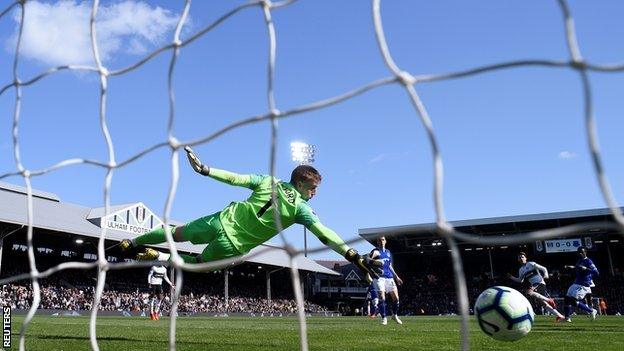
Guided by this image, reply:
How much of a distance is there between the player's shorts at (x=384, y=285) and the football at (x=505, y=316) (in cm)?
908

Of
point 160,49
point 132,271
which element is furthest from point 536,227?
point 160,49

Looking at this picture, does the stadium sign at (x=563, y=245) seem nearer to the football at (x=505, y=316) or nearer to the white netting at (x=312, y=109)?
the football at (x=505, y=316)

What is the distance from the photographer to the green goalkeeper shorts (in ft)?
18.0

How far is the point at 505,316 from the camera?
15.3 ft

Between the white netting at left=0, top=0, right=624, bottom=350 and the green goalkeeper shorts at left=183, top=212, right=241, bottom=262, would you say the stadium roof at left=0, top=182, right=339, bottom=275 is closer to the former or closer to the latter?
the green goalkeeper shorts at left=183, top=212, right=241, bottom=262

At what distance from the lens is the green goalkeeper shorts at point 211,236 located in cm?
549

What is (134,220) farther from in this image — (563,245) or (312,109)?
(312,109)

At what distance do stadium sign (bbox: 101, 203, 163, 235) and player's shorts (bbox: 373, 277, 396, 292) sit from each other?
17.9 m

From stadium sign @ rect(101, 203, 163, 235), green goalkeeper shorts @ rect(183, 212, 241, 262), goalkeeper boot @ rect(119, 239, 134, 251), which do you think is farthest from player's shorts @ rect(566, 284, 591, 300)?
stadium sign @ rect(101, 203, 163, 235)

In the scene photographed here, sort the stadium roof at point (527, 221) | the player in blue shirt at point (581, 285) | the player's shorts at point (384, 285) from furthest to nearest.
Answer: the stadium roof at point (527, 221) → the player's shorts at point (384, 285) → the player in blue shirt at point (581, 285)

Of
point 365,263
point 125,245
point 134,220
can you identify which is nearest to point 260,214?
point 365,263

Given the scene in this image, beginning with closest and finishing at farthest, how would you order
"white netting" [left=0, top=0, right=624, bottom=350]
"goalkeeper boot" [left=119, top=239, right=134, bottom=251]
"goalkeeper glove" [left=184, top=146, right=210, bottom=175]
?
1. "white netting" [left=0, top=0, right=624, bottom=350]
2. "goalkeeper glove" [left=184, top=146, right=210, bottom=175]
3. "goalkeeper boot" [left=119, top=239, right=134, bottom=251]

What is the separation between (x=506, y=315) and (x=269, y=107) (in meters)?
2.92

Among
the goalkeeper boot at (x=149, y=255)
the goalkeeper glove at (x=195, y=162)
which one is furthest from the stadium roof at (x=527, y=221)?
the goalkeeper glove at (x=195, y=162)
